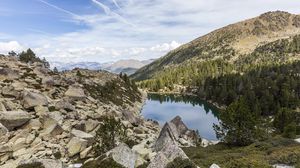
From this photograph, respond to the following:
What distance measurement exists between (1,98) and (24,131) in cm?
1147

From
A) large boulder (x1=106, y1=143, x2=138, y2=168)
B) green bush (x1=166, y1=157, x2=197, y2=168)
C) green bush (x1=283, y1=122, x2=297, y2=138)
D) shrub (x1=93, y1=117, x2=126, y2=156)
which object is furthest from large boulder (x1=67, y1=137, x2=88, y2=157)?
green bush (x1=283, y1=122, x2=297, y2=138)

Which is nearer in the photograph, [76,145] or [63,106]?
[76,145]

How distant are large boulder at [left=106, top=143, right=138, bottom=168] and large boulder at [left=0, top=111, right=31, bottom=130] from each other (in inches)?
822

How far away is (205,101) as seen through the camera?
17838cm

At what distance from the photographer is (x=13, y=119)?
41.3 meters

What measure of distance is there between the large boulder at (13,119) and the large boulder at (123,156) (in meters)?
20.9

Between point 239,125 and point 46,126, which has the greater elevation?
point 46,126

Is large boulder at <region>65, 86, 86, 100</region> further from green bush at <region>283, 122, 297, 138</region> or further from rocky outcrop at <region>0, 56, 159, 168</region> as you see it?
green bush at <region>283, 122, 297, 138</region>

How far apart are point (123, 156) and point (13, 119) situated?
875 inches

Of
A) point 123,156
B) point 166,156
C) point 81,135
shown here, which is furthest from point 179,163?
point 81,135

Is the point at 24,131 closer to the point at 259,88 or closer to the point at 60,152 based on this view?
the point at 60,152

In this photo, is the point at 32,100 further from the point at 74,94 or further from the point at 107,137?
the point at 107,137

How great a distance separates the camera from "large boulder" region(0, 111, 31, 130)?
4049 cm

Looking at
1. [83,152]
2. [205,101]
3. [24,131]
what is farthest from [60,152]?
[205,101]
